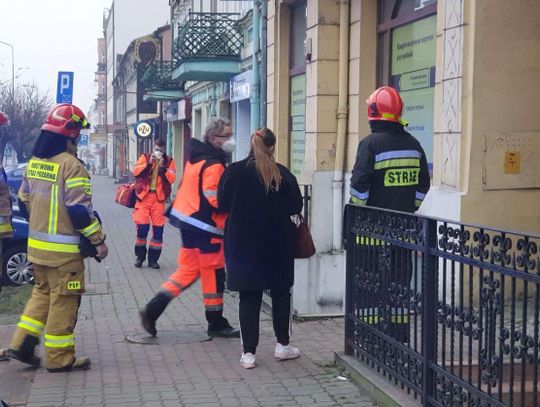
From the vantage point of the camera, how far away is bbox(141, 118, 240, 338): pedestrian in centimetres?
748

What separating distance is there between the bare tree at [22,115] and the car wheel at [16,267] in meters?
38.2

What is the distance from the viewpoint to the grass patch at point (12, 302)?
29.8ft

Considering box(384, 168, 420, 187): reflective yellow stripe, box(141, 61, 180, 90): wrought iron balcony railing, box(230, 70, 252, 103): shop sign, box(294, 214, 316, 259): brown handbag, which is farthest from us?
box(141, 61, 180, 90): wrought iron balcony railing

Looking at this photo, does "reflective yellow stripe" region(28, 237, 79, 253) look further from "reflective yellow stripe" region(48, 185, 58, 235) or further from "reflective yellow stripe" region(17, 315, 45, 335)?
"reflective yellow stripe" region(17, 315, 45, 335)

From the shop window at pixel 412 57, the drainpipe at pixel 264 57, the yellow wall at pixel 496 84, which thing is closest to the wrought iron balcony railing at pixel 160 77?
the drainpipe at pixel 264 57

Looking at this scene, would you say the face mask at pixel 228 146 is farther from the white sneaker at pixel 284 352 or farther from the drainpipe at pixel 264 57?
the drainpipe at pixel 264 57

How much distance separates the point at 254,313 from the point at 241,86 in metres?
12.3

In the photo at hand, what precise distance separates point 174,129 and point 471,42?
88.3ft

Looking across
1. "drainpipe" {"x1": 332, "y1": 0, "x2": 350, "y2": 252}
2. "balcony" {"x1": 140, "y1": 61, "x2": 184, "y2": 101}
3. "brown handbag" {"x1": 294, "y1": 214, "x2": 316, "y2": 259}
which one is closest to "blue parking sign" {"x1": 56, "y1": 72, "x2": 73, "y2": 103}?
"drainpipe" {"x1": 332, "y1": 0, "x2": 350, "y2": 252}

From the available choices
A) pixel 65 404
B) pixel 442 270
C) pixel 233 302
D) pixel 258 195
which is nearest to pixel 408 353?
pixel 442 270

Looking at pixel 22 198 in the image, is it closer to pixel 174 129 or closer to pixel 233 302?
pixel 233 302

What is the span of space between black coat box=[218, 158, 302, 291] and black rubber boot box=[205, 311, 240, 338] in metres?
1.26

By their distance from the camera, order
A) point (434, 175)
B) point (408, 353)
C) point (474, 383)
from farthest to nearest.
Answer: point (434, 175) → point (408, 353) → point (474, 383)

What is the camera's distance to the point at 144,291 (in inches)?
428
